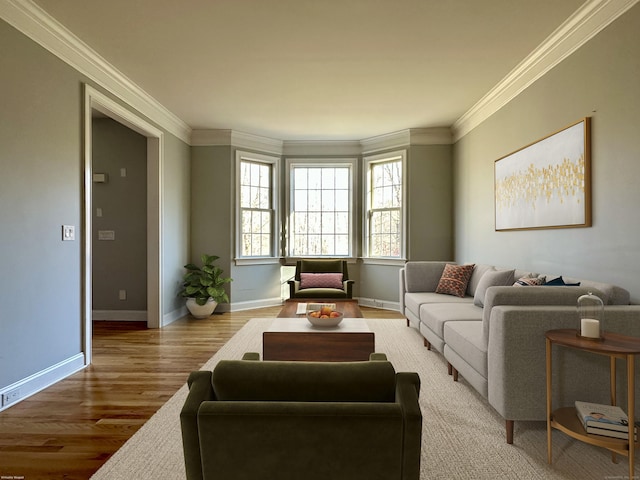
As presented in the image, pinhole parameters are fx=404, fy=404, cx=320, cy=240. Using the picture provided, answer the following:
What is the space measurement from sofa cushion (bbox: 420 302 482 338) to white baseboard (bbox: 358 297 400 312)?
2.38 meters

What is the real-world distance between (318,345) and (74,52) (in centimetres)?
329

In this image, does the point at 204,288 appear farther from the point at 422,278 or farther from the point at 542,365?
the point at 542,365

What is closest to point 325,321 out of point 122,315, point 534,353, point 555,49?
point 534,353

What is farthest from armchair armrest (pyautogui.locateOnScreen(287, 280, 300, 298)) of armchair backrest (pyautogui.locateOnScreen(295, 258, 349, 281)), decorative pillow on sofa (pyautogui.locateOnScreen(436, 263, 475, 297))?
decorative pillow on sofa (pyautogui.locateOnScreen(436, 263, 475, 297))

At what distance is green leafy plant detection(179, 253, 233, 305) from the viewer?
5.90m

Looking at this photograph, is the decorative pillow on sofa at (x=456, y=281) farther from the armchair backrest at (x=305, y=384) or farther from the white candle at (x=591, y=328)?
the armchair backrest at (x=305, y=384)

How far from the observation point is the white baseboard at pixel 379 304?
660 centimetres

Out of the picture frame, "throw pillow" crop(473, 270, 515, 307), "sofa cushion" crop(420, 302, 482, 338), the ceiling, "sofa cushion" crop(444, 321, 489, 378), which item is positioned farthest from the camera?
"throw pillow" crop(473, 270, 515, 307)

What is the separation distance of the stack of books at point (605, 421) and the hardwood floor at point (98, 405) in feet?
8.02

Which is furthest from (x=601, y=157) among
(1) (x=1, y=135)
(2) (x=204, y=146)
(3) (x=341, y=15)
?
(2) (x=204, y=146)

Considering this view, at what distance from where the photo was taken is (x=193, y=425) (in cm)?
111

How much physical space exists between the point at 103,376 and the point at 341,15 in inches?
139

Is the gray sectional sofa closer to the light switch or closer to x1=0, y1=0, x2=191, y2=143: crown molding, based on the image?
the light switch

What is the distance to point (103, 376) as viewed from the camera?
3.44 m
